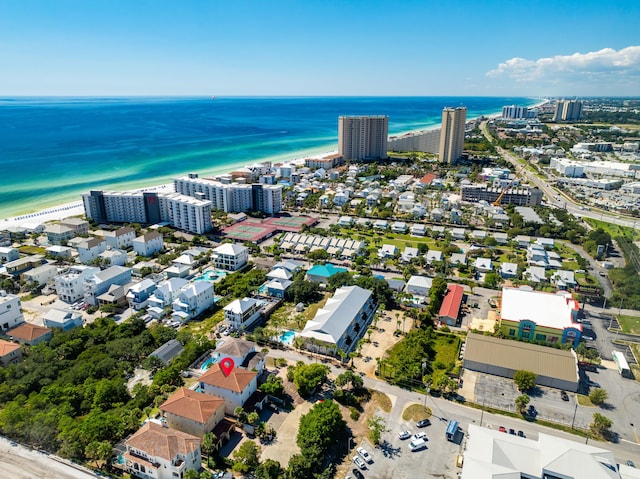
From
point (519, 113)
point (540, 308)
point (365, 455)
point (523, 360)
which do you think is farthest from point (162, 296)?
point (519, 113)

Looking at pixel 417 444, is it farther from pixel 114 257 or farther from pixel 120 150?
pixel 120 150

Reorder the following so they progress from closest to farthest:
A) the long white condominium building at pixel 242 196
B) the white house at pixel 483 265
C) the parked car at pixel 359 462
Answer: the parked car at pixel 359 462 < the white house at pixel 483 265 < the long white condominium building at pixel 242 196

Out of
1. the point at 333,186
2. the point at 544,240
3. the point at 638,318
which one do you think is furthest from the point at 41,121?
the point at 638,318

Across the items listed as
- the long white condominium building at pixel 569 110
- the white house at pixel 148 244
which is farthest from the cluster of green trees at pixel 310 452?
the long white condominium building at pixel 569 110

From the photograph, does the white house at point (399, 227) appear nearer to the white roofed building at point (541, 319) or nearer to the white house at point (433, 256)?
the white house at point (433, 256)

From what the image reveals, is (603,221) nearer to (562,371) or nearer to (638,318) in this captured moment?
(638,318)

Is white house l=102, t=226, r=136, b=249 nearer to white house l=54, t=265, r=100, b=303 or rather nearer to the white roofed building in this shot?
white house l=54, t=265, r=100, b=303
